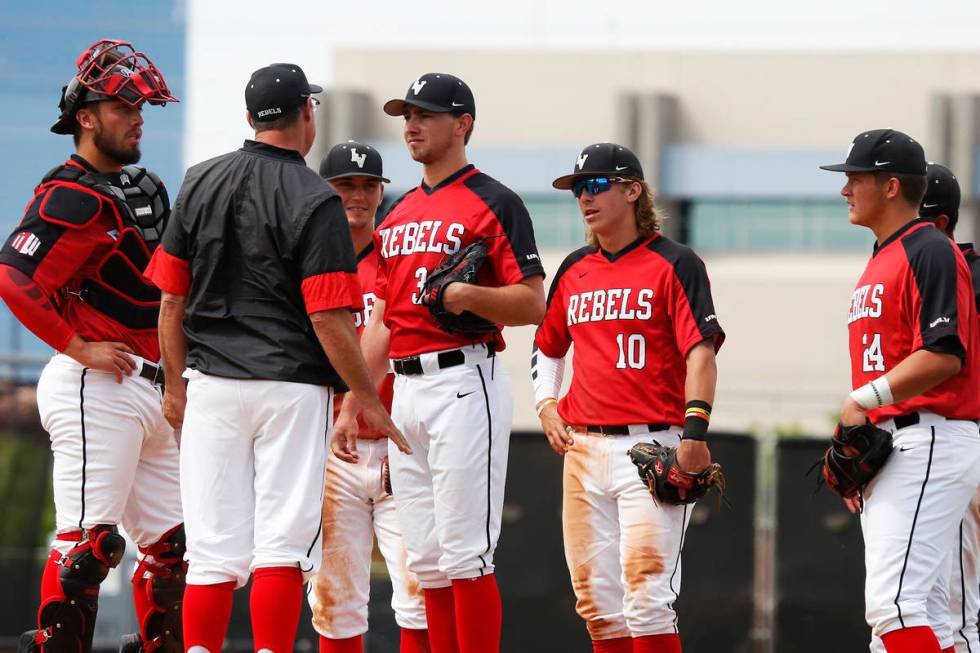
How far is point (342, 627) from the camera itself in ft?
20.1

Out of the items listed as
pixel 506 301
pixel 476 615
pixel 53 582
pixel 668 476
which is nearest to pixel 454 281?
pixel 506 301

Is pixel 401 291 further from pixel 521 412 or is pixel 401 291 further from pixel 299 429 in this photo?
pixel 521 412

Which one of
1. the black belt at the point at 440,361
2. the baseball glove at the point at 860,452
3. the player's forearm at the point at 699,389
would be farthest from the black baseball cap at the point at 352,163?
the baseball glove at the point at 860,452

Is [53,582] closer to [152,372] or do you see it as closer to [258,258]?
[152,372]

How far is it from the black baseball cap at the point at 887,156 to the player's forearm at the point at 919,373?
2.63 feet

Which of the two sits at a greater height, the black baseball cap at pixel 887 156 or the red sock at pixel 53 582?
the black baseball cap at pixel 887 156

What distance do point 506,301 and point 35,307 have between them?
194cm

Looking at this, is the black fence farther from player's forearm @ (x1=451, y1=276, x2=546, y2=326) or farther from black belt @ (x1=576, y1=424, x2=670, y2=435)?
player's forearm @ (x1=451, y1=276, x2=546, y2=326)

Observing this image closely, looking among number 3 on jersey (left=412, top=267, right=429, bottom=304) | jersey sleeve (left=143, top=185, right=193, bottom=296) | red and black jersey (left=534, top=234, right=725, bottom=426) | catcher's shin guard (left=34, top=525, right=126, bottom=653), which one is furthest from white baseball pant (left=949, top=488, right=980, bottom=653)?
catcher's shin guard (left=34, top=525, right=126, bottom=653)

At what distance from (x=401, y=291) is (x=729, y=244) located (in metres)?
27.0

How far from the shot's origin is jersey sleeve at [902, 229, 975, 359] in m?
5.20

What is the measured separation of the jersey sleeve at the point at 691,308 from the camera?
584cm

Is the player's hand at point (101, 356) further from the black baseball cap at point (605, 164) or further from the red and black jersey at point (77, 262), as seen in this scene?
the black baseball cap at point (605, 164)

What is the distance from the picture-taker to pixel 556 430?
20.6 ft
